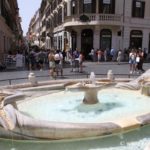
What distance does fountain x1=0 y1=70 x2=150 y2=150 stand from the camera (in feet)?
29.3

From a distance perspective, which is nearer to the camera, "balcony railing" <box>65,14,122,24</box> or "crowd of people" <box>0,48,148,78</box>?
"crowd of people" <box>0,48,148,78</box>

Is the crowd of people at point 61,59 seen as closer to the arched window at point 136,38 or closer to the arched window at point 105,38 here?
the arched window at point 105,38

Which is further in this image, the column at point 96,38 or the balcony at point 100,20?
the column at point 96,38

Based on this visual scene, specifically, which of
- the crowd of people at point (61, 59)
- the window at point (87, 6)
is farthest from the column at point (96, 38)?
the window at point (87, 6)

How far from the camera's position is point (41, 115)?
11.5 metres

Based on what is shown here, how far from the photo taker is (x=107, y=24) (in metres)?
38.2

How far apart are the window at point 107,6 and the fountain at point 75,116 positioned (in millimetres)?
23874

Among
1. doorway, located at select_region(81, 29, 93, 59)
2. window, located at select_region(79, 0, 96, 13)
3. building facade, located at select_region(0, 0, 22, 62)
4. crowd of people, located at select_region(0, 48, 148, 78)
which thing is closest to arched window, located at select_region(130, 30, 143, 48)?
crowd of people, located at select_region(0, 48, 148, 78)

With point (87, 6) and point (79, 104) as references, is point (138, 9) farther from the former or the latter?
point (79, 104)

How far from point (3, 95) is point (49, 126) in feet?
8.56

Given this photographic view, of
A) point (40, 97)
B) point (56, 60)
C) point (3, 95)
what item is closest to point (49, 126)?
point (3, 95)

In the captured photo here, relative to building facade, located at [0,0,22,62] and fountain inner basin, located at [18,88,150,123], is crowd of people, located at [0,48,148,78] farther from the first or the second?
fountain inner basin, located at [18,88,150,123]

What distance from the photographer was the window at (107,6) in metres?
38.9

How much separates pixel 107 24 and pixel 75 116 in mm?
28026
